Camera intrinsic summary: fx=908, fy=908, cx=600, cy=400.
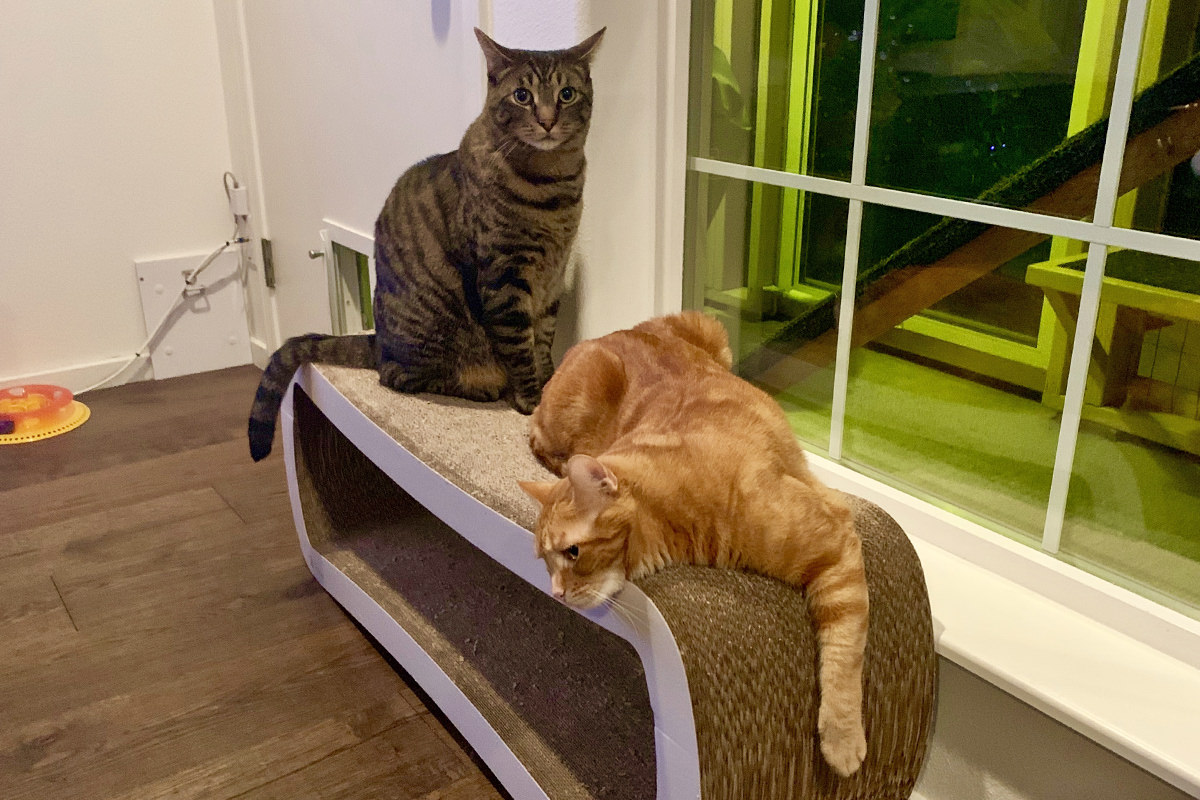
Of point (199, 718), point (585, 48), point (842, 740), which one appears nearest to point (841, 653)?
point (842, 740)

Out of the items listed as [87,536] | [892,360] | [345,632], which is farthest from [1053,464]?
[87,536]

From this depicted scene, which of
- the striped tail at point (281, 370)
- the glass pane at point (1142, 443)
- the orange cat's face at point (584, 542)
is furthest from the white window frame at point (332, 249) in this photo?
the glass pane at point (1142, 443)

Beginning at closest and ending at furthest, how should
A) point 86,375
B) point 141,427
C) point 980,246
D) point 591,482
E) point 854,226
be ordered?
point 591,482 → point 980,246 → point 854,226 → point 141,427 → point 86,375

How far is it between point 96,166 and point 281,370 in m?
1.52

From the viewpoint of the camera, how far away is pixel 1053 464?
1173 mm

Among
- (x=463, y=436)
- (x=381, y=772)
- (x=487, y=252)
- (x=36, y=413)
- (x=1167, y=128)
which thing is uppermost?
(x=1167, y=128)

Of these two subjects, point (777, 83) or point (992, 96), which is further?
point (777, 83)

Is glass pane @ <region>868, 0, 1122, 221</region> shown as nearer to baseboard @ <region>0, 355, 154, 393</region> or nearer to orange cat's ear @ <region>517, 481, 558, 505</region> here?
orange cat's ear @ <region>517, 481, 558, 505</region>

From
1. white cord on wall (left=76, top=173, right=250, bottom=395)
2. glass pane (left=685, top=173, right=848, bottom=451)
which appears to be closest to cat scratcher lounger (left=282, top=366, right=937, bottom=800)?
glass pane (left=685, top=173, right=848, bottom=451)

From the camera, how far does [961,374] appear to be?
1.29 meters

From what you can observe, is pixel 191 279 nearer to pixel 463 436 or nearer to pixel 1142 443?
pixel 463 436

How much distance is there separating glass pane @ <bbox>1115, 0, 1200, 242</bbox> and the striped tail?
123cm

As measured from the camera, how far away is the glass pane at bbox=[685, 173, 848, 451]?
1416 mm

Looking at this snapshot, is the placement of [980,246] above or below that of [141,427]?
above
